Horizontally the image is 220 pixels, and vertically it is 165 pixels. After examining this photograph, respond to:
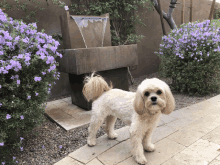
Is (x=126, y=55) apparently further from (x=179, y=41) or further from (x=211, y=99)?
(x=211, y=99)

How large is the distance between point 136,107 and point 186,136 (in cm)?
133

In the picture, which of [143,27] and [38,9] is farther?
[143,27]

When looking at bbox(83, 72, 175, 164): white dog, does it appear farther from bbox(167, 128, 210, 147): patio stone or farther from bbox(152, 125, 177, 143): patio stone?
bbox(167, 128, 210, 147): patio stone

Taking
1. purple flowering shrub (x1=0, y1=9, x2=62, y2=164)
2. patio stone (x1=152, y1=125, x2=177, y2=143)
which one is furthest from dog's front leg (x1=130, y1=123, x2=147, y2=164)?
purple flowering shrub (x1=0, y1=9, x2=62, y2=164)

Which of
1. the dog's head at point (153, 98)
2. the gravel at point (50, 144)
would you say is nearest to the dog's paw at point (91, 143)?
the gravel at point (50, 144)

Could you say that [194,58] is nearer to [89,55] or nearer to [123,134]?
[89,55]

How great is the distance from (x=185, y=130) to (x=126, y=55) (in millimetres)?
2209

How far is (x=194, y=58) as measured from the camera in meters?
4.50

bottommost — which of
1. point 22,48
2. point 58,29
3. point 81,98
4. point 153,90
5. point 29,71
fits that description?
point 81,98

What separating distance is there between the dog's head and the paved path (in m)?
0.75

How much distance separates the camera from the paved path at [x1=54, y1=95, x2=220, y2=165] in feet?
7.25

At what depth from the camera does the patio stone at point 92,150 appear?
7.73 ft

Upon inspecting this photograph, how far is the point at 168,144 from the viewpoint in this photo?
254 cm

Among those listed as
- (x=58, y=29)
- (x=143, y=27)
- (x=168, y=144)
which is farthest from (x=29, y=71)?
(x=143, y=27)
